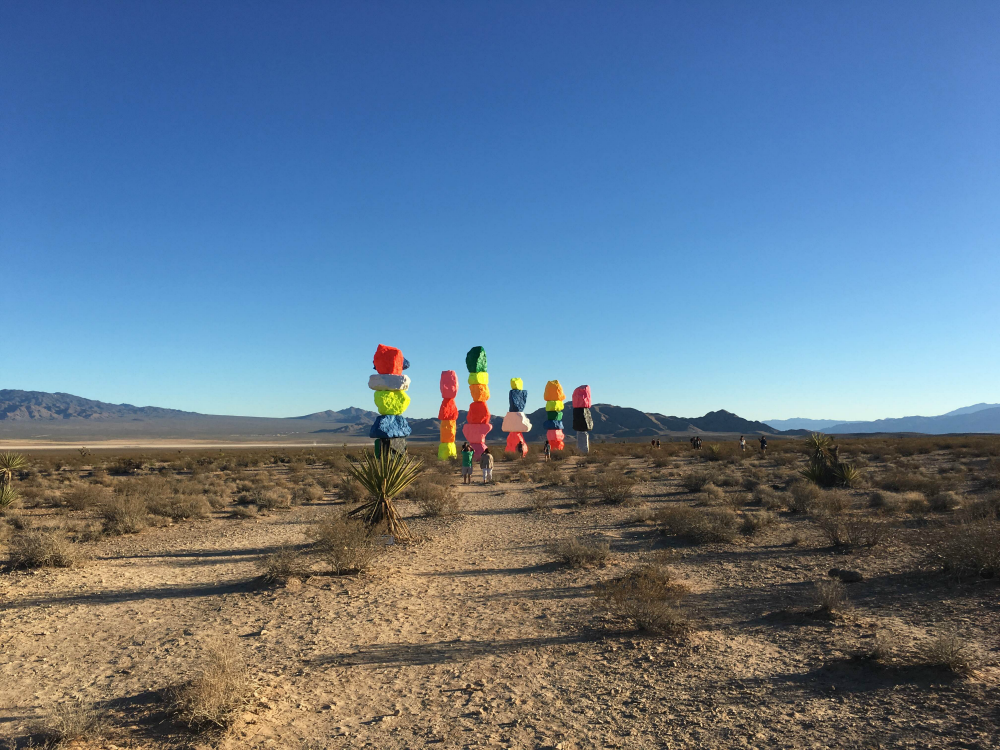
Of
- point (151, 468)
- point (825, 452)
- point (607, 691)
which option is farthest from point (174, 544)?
point (151, 468)

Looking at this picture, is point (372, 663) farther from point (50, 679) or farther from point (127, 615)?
point (127, 615)

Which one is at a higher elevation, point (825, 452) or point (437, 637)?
point (825, 452)

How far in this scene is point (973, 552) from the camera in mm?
7637

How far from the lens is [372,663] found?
5.80m

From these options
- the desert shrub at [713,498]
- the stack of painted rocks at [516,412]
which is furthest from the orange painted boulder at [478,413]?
the desert shrub at [713,498]

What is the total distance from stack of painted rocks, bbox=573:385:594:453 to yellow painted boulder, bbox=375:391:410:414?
67.6 ft

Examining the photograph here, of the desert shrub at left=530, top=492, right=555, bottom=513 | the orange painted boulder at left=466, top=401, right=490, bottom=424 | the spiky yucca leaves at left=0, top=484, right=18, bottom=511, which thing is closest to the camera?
the spiky yucca leaves at left=0, top=484, right=18, bottom=511

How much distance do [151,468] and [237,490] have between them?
53.0ft

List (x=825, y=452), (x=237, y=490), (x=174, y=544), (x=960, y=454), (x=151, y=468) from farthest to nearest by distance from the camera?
(x=151, y=468) → (x=960, y=454) → (x=237, y=490) → (x=825, y=452) → (x=174, y=544)

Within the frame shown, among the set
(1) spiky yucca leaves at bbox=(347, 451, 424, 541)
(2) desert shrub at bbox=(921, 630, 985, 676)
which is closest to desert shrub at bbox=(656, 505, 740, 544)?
(2) desert shrub at bbox=(921, 630, 985, 676)

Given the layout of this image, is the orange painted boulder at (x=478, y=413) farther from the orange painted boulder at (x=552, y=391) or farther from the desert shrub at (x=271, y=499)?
the desert shrub at (x=271, y=499)

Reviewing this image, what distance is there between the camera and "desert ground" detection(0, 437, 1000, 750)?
4438 millimetres

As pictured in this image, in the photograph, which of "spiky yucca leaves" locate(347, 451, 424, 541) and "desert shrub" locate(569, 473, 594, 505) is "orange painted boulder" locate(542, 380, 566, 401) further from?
"spiky yucca leaves" locate(347, 451, 424, 541)

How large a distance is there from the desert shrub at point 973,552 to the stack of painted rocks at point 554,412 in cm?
2751
